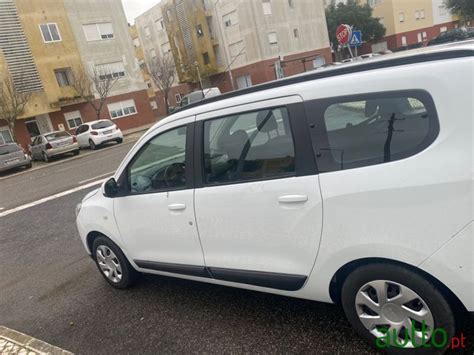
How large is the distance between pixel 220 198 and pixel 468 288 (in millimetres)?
1540

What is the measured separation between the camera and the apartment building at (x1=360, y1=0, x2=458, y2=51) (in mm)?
49531

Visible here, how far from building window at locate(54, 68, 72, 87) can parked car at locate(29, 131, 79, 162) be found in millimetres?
9114

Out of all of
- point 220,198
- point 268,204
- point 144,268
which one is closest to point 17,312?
point 144,268

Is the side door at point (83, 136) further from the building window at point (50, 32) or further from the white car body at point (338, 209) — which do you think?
the white car body at point (338, 209)

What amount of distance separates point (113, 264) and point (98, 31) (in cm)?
3045

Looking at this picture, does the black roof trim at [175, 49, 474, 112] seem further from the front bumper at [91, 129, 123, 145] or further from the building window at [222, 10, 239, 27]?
the building window at [222, 10, 239, 27]

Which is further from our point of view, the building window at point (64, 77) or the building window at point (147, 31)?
the building window at point (147, 31)

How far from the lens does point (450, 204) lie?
1819 mm

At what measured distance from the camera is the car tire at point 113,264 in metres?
3.72

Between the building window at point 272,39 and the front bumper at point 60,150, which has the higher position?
the building window at point 272,39

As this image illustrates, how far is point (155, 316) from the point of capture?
3.32 meters

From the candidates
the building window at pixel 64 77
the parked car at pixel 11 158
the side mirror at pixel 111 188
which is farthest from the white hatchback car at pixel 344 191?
the building window at pixel 64 77

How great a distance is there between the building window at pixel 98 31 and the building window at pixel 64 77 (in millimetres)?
3150

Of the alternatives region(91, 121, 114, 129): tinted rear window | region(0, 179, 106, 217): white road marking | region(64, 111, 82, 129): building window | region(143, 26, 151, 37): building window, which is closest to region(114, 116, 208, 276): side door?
region(0, 179, 106, 217): white road marking
